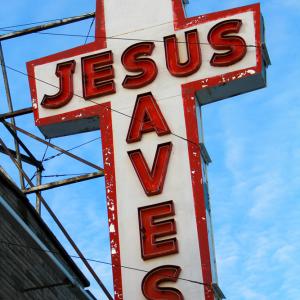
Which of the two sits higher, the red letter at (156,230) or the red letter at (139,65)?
the red letter at (139,65)

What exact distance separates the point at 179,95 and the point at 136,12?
2339 mm

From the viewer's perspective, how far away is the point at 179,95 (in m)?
16.0

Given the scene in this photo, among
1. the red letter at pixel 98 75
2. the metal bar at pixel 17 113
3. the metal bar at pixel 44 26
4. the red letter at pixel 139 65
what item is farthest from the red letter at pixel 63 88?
the metal bar at pixel 44 26

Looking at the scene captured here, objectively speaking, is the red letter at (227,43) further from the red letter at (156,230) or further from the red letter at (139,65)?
the red letter at (156,230)

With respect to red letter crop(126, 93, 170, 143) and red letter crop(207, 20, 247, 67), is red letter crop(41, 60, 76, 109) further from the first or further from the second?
red letter crop(207, 20, 247, 67)

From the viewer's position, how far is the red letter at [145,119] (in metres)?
15.7

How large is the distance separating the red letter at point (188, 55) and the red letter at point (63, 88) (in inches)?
74.9

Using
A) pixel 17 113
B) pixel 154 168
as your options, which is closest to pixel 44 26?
pixel 17 113

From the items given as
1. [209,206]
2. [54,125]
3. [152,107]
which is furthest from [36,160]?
[209,206]

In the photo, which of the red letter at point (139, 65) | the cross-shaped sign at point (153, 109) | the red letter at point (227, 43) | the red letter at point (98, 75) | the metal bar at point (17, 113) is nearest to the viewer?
the cross-shaped sign at point (153, 109)

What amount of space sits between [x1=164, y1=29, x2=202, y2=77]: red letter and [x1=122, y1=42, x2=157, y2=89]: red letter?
31 centimetres

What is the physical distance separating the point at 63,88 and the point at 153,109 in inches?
77.4

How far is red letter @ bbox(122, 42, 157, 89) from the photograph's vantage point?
53.9 feet

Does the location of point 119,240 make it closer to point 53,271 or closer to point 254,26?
point 53,271
